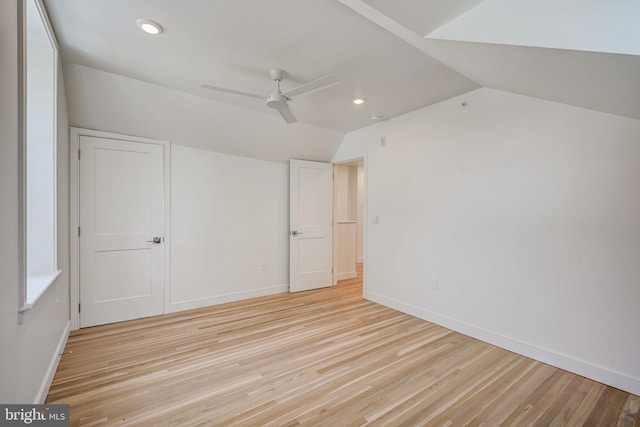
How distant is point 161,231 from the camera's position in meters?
3.62

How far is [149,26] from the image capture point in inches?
79.7

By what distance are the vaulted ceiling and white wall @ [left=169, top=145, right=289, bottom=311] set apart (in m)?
1.23

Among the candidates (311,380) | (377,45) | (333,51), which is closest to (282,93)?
(333,51)

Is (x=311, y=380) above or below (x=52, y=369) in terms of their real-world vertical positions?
below

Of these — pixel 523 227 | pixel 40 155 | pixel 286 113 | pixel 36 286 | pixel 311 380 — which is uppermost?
pixel 286 113

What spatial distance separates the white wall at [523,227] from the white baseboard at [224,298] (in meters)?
1.84

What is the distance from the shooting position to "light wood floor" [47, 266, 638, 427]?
6.06 ft

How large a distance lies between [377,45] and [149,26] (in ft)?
5.58

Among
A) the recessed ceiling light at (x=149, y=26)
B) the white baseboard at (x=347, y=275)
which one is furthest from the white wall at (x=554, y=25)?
the white baseboard at (x=347, y=275)

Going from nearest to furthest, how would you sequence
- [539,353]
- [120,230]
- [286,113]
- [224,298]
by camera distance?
[539,353], [286,113], [120,230], [224,298]

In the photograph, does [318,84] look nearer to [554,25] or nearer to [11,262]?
[554,25]

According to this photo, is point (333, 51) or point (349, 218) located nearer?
point (333, 51)

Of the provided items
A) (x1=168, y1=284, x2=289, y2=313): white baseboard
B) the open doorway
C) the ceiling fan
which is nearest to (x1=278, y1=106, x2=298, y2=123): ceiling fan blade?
the ceiling fan

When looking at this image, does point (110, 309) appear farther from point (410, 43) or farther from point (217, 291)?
point (410, 43)
